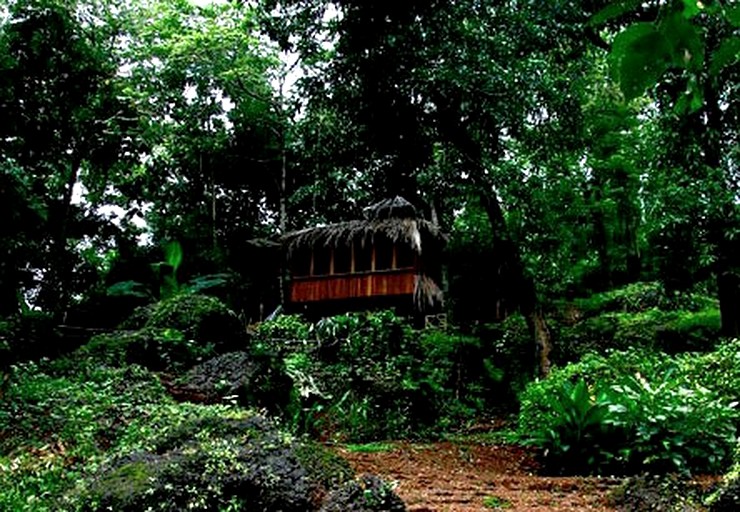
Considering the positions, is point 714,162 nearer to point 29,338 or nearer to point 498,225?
point 498,225

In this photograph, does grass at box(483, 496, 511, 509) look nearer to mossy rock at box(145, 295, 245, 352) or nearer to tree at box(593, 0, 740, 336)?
tree at box(593, 0, 740, 336)

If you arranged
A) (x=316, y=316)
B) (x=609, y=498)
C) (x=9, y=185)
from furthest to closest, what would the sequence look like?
(x=316, y=316) < (x=9, y=185) < (x=609, y=498)

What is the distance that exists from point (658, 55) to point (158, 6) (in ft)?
75.6

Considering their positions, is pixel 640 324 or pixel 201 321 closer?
pixel 201 321

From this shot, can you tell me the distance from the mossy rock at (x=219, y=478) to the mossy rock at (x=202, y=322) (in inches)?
277

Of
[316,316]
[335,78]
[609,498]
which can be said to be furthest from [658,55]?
[316,316]

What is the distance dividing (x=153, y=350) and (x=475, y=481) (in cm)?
585

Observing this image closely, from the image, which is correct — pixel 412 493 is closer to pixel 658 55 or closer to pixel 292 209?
pixel 658 55

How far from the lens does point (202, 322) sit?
439 inches

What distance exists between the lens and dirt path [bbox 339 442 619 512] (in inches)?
183

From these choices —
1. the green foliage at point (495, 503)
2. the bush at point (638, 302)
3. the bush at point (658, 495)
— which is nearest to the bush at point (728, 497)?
the bush at point (658, 495)

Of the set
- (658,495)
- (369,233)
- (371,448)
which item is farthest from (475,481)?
(369,233)

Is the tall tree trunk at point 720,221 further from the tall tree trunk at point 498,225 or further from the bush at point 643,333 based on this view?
the tall tree trunk at point 498,225

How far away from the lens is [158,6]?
71.7 feet
